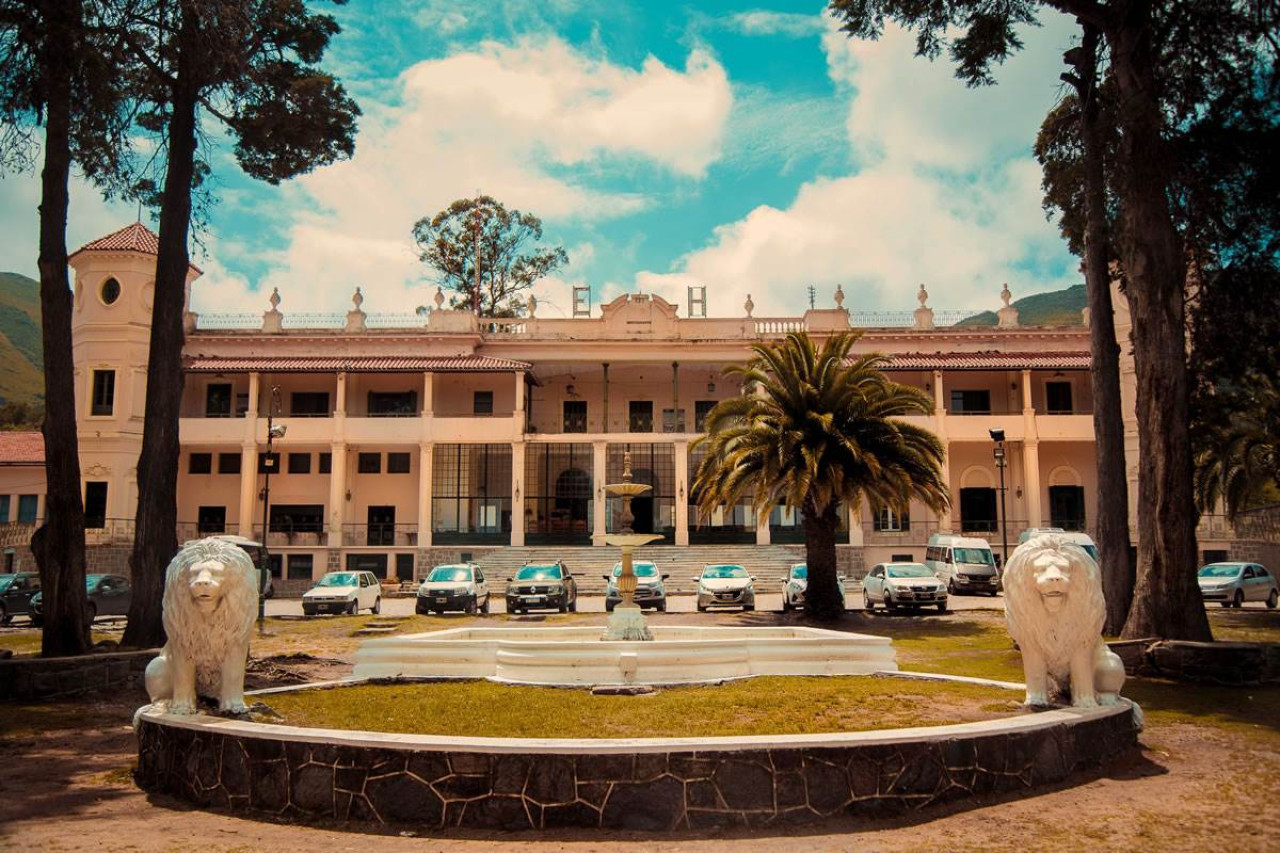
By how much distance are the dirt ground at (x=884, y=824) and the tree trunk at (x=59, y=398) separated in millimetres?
5844

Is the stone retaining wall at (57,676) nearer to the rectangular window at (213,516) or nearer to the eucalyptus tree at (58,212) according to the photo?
the eucalyptus tree at (58,212)

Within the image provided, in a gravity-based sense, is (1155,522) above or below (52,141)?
below

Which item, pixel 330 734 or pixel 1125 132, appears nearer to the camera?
pixel 330 734

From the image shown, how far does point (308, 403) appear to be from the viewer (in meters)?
41.1

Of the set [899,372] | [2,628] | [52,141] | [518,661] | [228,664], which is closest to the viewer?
[228,664]

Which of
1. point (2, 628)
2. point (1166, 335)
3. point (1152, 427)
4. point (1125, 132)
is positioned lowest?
point (2, 628)

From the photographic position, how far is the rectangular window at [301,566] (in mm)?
37344

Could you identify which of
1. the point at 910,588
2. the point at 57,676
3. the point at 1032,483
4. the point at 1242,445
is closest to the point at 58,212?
the point at 57,676

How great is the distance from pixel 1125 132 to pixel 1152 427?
4.28 meters

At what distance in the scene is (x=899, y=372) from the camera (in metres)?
37.9

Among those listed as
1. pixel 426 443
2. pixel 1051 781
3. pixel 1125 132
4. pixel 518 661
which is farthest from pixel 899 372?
pixel 1051 781

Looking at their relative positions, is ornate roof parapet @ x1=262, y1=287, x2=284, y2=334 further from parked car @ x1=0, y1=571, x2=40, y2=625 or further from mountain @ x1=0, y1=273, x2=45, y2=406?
mountain @ x1=0, y1=273, x2=45, y2=406

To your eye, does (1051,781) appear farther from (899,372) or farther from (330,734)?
(899,372)

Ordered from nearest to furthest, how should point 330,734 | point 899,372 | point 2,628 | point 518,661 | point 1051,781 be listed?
point 330,734
point 1051,781
point 518,661
point 2,628
point 899,372
